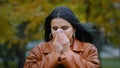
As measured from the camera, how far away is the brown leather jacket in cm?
395

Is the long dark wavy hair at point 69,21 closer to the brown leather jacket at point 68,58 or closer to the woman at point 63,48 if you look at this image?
the woman at point 63,48

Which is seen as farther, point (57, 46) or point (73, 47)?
point (73, 47)

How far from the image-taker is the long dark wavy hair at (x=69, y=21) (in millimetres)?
4125

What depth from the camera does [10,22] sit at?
9.13m

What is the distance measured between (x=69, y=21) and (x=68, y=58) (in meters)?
0.36

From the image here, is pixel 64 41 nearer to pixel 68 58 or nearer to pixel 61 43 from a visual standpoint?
pixel 61 43

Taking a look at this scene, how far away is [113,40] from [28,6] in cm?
255

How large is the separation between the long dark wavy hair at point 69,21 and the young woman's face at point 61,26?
34mm

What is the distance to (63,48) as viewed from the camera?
3949 mm

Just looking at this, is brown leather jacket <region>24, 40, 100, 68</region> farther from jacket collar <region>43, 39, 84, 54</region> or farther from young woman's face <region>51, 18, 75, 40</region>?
young woman's face <region>51, 18, 75, 40</region>

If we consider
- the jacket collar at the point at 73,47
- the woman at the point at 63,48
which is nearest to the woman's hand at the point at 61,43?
the woman at the point at 63,48

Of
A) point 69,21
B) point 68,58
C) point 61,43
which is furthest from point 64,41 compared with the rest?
point 69,21

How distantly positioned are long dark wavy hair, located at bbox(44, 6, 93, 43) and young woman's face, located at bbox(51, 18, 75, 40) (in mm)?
34

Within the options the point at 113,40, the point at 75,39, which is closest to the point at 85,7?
the point at 113,40
